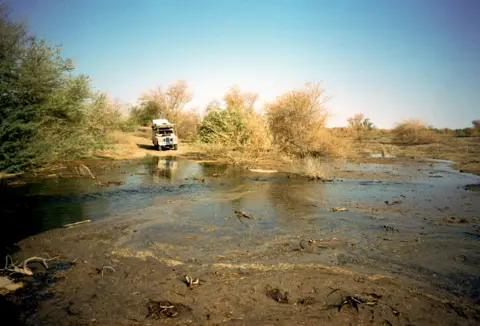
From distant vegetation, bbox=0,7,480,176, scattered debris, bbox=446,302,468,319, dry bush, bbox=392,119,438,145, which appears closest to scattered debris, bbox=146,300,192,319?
scattered debris, bbox=446,302,468,319

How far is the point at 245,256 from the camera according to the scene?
232 inches

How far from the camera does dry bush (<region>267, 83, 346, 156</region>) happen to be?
866 inches

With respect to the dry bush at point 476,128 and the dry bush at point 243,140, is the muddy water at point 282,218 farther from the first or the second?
the dry bush at point 476,128

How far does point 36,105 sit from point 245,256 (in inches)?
459

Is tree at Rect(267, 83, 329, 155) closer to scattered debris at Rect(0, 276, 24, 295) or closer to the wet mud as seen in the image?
the wet mud

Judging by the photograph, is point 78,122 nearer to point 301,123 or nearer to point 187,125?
point 301,123

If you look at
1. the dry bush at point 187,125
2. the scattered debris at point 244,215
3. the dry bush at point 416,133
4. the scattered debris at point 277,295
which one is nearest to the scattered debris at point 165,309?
the scattered debris at point 277,295

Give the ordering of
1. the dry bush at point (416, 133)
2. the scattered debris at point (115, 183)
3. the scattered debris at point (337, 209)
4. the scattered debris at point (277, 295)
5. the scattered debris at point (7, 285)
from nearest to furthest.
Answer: the scattered debris at point (277, 295) → the scattered debris at point (7, 285) → the scattered debris at point (337, 209) → the scattered debris at point (115, 183) → the dry bush at point (416, 133)

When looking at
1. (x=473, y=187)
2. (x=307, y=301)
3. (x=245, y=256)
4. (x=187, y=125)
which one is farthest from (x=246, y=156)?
(x=187, y=125)

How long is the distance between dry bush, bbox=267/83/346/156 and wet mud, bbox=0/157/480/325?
33.9 feet

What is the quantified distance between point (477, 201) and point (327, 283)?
9052mm

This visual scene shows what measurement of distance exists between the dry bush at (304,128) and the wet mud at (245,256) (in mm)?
10342

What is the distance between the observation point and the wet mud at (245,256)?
4059mm

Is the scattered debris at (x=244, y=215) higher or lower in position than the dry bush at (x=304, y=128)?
lower
